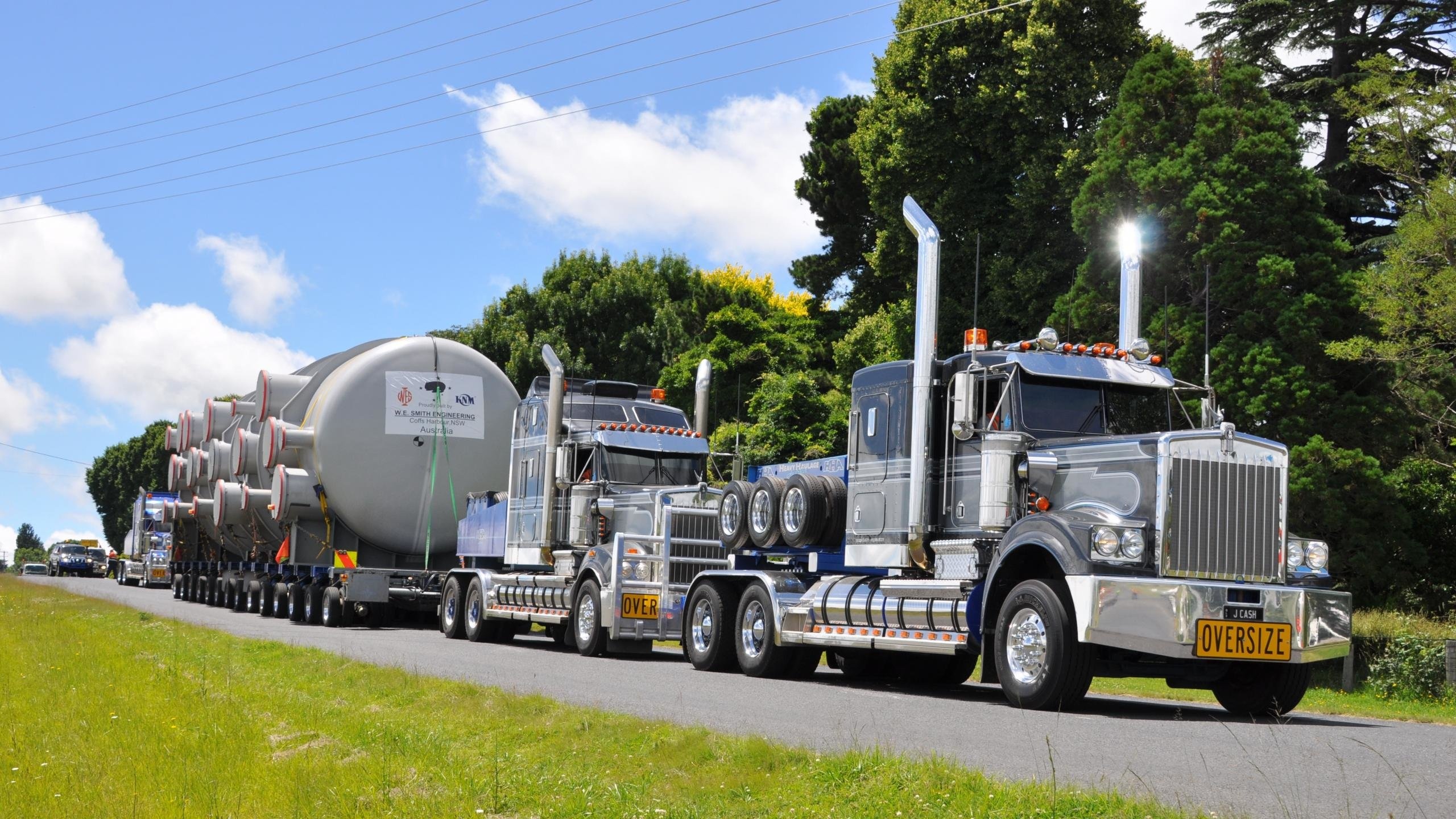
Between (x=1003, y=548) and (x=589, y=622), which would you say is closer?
(x=1003, y=548)

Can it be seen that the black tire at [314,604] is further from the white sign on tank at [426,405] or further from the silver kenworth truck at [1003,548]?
the silver kenworth truck at [1003,548]

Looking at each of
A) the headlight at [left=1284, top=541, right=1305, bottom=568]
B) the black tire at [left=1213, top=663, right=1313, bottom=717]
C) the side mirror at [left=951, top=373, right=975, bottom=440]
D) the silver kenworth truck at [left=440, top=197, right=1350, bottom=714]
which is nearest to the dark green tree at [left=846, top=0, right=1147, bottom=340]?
the silver kenworth truck at [left=440, top=197, right=1350, bottom=714]

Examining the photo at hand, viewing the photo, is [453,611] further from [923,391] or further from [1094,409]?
[1094,409]

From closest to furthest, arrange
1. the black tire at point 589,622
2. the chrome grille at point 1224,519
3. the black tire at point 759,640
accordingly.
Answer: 1. the chrome grille at point 1224,519
2. the black tire at point 759,640
3. the black tire at point 589,622

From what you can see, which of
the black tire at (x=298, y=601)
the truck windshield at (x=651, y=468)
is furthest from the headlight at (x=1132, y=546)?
the black tire at (x=298, y=601)

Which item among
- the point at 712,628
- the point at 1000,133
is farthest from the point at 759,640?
the point at 1000,133

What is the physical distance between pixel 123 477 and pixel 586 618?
333ft

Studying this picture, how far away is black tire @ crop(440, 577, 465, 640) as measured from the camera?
2464cm

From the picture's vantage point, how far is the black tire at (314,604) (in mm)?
27938

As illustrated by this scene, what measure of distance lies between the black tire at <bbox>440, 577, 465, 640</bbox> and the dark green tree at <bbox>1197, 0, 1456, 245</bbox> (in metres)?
21.7

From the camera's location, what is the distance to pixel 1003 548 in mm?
12930

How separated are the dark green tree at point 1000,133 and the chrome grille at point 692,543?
45.6 feet

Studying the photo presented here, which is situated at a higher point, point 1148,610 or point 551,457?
point 551,457

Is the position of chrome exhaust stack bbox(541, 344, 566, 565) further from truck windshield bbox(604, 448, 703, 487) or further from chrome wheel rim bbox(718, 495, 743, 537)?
chrome wheel rim bbox(718, 495, 743, 537)
